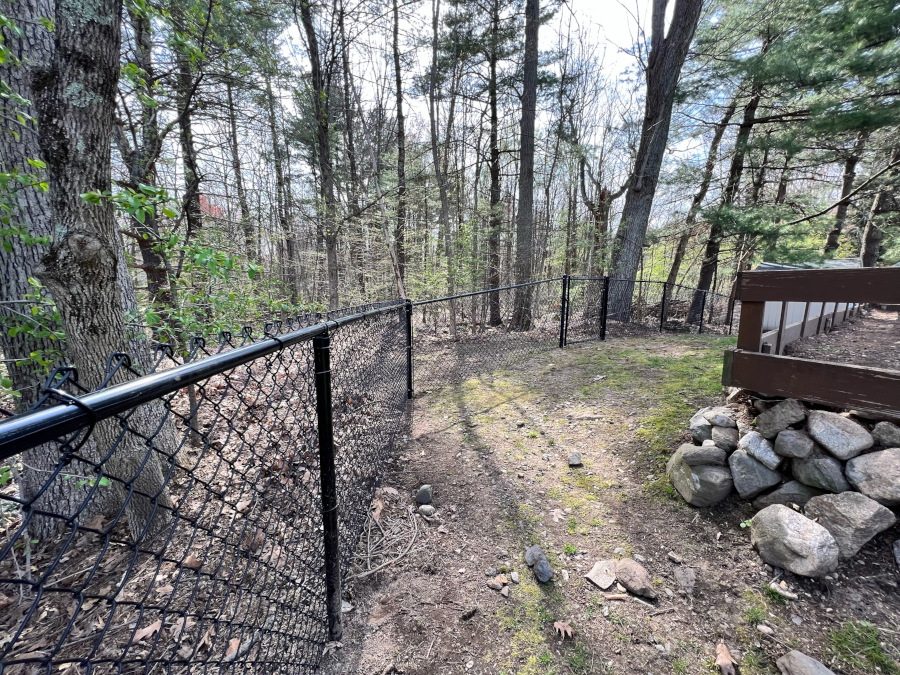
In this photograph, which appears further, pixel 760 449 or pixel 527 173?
pixel 527 173

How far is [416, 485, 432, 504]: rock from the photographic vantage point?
262 cm

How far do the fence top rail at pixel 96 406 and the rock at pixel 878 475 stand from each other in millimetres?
2906

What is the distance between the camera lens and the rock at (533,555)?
209 centimetres

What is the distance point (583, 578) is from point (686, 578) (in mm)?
524

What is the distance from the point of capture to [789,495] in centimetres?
202

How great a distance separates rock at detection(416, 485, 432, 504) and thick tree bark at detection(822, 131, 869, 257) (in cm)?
857

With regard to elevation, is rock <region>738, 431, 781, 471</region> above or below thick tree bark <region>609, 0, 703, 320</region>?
below

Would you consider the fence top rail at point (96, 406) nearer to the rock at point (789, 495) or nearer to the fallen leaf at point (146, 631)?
the fallen leaf at point (146, 631)

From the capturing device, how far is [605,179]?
1224cm

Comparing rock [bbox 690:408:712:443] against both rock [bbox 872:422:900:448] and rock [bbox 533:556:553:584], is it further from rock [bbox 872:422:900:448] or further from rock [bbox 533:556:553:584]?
rock [bbox 533:556:553:584]

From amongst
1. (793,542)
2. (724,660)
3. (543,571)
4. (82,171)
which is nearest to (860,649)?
(793,542)

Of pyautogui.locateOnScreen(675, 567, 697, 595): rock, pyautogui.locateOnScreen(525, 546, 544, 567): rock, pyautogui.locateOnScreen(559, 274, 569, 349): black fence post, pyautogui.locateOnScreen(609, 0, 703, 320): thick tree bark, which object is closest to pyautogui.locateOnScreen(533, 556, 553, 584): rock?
pyautogui.locateOnScreen(525, 546, 544, 567): rock

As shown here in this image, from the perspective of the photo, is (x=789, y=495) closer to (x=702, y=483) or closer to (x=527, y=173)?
(x=702, y=483)

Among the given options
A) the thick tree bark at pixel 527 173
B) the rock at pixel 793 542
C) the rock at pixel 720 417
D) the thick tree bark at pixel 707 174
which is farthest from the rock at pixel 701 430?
the thick tree bark at pixel 707 174
